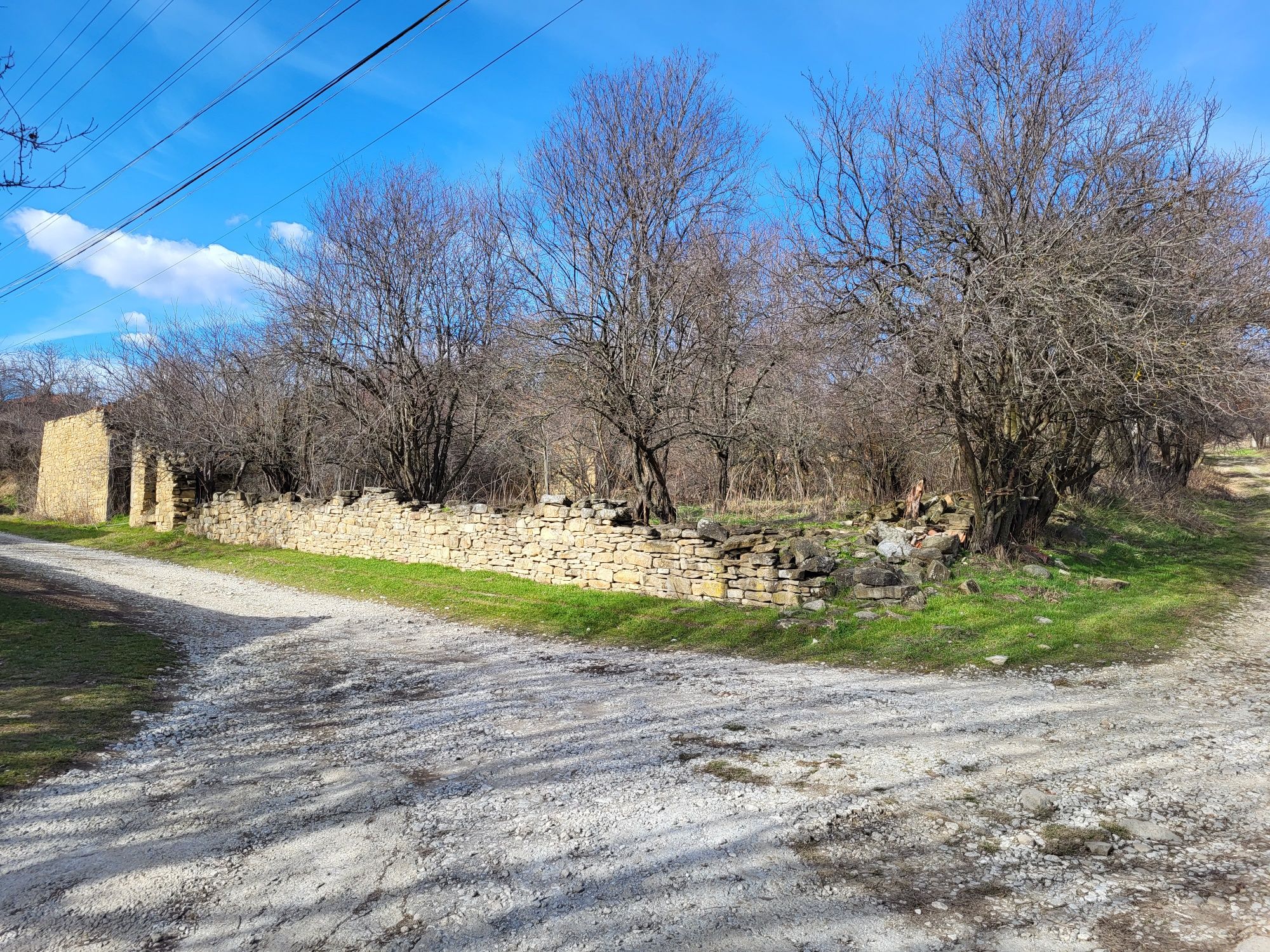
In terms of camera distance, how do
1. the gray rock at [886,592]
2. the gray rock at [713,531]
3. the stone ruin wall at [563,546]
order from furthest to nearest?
1. the gray rock at [713,531]
2. the stone ruin wall at [563,546]
3. the gray rock at [886,592]

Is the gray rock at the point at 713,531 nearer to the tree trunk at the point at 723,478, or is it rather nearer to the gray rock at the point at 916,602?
the gray rock at the point at 916,602

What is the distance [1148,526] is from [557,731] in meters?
15.5

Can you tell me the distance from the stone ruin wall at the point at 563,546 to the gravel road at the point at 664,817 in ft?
10.9

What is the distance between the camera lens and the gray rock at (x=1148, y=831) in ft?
11.8

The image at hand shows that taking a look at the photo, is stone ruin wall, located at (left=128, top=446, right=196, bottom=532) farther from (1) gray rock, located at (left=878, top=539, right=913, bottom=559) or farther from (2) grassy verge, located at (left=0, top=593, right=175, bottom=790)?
(1) gray rock, located at (left=878, top=539, right=913, bottom=559)

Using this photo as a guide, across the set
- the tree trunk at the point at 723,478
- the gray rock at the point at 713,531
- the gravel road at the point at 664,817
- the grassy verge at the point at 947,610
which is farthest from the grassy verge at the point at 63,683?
the tree trunk at the point at 723,478

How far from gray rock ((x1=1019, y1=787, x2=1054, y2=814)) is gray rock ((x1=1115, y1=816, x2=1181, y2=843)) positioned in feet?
1.01

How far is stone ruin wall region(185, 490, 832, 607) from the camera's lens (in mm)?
10109

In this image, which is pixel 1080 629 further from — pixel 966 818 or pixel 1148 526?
pixel 1148 526

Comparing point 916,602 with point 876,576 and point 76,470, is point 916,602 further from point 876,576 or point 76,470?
point 76,470

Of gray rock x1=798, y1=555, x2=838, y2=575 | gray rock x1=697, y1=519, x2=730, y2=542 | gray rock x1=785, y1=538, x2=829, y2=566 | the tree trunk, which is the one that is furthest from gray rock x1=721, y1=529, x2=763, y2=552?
the tree trunk

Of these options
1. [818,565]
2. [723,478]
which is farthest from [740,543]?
[723,478]

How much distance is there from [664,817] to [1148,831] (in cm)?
236

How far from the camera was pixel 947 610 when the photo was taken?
883cm
